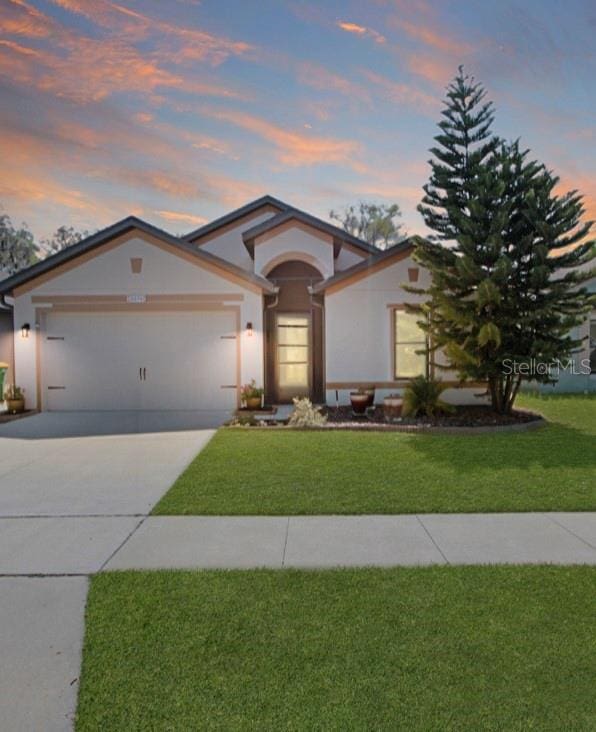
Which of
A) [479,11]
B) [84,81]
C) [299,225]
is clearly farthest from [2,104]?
[479,11]

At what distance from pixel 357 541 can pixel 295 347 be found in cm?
953

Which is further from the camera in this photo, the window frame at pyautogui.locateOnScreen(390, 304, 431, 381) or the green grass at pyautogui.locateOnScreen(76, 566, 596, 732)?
the window frame at pyautogui.locateOnScreen(390, 304, 431, 381)

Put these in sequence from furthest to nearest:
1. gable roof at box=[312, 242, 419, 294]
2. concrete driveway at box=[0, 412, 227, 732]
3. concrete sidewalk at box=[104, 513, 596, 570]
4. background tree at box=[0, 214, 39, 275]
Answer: background tree at box=[0, 214, 39, 275], gable roof at box=[312, 242, 419, 294], concrete sidewalk at box=[104, 513, 596, 570], concrete driveway at box=[0, 412, 227, 732]

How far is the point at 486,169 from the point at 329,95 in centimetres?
462

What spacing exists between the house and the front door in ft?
3.09

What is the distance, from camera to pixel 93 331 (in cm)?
1264

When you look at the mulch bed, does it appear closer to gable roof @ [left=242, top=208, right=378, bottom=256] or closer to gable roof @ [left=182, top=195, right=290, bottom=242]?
gable roof @ [left=242, top=208, right=378, bottom=256]

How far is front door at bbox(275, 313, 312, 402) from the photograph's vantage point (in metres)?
13.7

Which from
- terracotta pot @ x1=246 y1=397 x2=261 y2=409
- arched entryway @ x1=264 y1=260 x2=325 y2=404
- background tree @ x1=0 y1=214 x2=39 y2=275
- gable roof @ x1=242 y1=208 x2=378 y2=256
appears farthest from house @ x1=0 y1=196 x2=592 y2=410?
background tree @ x1=0 y1=214 x2=39 y2=275

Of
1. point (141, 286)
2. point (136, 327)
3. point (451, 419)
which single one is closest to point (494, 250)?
point (451, 419)

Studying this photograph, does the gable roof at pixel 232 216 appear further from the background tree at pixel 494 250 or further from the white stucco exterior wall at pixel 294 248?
the background tree at pixel 494 250

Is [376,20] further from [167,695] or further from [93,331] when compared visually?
[167,695]

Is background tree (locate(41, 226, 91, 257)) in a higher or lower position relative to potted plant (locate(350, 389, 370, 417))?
higher

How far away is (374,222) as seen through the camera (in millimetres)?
40969
